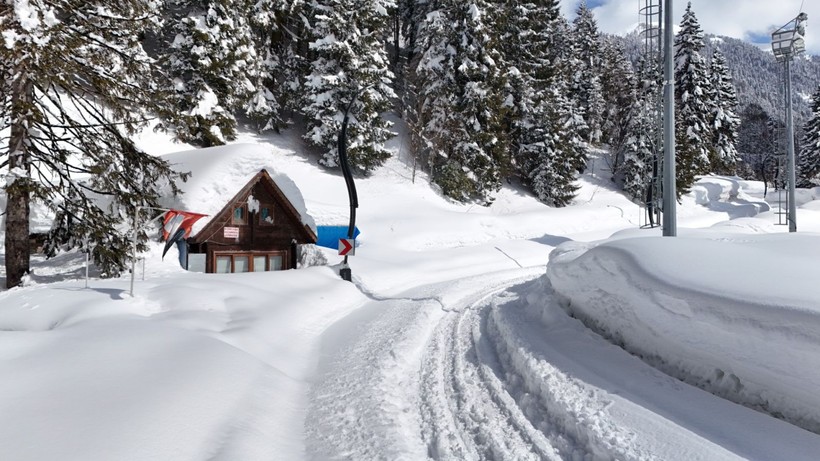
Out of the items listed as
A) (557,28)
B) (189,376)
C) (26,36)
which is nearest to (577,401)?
(189,376)

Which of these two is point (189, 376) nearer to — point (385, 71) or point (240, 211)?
point (240, 211)

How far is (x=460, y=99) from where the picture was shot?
30.9 m

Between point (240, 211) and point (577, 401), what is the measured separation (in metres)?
13.2

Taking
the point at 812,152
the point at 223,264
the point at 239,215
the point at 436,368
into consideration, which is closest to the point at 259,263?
the point at 223,264

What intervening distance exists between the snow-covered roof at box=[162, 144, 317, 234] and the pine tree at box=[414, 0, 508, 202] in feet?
50.7

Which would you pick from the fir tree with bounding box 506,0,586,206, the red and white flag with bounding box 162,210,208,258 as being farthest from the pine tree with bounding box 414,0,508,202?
the red and white flag with bounding box 162,210,208,258

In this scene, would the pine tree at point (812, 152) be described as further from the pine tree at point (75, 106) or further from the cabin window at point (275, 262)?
the pine tree at point (75, 106)

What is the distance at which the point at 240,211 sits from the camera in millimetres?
15109

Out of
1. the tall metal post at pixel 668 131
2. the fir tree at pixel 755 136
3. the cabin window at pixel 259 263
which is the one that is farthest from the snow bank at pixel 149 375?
the fir tree at pixel 755 136

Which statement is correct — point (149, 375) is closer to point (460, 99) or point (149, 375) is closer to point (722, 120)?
point (460, 99)

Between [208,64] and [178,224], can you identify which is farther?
[208,64]

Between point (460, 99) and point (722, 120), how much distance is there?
42729 millimetres

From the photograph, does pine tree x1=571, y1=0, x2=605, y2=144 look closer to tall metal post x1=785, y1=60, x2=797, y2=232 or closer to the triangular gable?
tall metal post x1=785, y1=60, x2=797, y2=232

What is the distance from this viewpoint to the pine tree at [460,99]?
29938 millimetres
